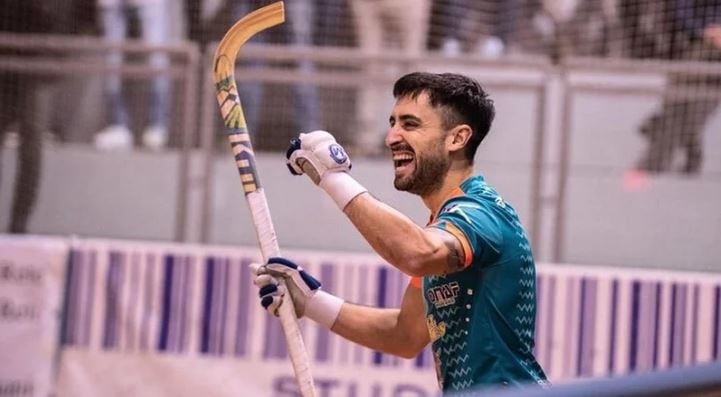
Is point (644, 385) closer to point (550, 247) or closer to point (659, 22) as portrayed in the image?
point (550, 247)

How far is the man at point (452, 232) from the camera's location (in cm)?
381

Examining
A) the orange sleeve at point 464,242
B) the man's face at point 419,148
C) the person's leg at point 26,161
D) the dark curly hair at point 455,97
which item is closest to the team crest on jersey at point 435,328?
the orange sleeve at point 464,242

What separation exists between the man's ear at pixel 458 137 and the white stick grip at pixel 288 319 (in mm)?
730

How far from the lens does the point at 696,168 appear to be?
23.7ft

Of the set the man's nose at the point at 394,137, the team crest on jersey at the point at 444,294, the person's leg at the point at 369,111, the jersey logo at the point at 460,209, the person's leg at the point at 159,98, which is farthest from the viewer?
the person's leg at the point at 159,98

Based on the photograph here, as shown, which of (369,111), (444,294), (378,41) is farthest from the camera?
(378,41)

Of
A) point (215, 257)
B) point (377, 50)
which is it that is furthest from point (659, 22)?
point (215, 257)

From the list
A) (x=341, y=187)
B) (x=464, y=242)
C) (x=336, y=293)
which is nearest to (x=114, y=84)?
(x=336, y=293)

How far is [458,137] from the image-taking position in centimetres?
412

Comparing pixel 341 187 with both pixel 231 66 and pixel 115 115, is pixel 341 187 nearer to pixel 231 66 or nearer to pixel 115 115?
pixel 231 66

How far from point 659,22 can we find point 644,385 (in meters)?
5.85

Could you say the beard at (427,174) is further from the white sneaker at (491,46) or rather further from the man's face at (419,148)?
the white sneaker at (491,46)

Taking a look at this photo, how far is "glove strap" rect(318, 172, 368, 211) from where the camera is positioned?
392 cm

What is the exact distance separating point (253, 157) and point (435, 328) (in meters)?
0.97
